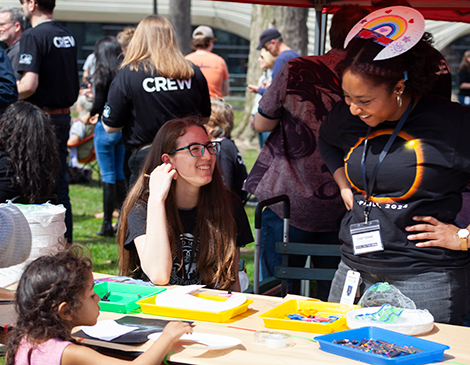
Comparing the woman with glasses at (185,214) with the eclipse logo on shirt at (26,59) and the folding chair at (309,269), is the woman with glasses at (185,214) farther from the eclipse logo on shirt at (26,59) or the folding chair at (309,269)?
the eclipse logo on shirt at (26,59)

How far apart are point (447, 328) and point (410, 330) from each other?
0.19 m

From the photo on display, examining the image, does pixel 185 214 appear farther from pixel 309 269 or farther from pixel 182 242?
pixel 309 269

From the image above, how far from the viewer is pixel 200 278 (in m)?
2.47

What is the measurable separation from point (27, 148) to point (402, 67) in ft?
7.72

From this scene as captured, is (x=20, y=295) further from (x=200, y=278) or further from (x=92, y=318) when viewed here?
(x=200, y=278)

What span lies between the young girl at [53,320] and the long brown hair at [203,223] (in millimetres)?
881

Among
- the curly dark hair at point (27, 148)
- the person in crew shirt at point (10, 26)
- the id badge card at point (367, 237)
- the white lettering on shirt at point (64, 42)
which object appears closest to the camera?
the id badge card at point (367, 237)

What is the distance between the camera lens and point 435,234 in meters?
2.03

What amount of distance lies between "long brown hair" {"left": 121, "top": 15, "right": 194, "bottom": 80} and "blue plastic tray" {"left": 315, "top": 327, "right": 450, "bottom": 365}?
94.9 inches

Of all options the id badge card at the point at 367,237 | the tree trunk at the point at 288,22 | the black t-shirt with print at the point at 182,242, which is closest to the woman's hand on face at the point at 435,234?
the id badge card at the point at 367,237

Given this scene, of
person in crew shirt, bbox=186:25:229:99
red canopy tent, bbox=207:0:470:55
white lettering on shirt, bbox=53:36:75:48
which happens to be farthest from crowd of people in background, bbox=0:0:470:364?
person in crew shirt, bbox=186:25:229:99

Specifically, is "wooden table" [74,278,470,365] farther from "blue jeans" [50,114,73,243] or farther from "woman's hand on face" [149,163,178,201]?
"blue jeans" [50,114,73,243]

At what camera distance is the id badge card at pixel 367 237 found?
2088 mm

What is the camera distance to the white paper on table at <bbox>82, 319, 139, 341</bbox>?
1689mm
